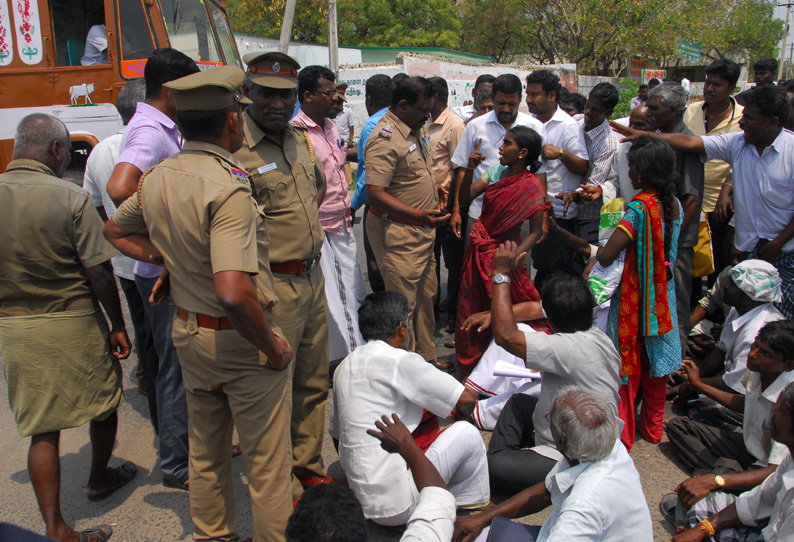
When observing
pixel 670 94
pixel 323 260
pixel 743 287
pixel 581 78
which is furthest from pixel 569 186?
pixel 581 78

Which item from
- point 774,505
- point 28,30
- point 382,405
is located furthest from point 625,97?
point 382,405

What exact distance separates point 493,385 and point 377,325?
1.32 m

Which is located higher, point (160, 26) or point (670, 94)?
point (160, 26)

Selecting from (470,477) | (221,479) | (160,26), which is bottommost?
(470,477)

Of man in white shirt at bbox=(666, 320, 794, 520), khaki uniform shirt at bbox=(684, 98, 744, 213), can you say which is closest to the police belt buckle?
man in white shirt at bbox=(666, 320, 794, 520)

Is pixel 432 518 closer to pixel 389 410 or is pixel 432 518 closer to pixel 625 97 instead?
pixel 389 410

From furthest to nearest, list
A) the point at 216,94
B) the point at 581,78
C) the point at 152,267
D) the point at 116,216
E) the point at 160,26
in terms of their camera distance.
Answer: the point at 581,78 < the point at 160,26 < the point at 152,267 < the point at 116,216 < the point at 216,94

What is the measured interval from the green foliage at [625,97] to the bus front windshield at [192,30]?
1708cm

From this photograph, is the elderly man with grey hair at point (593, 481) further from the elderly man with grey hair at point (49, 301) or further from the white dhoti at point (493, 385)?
the elderly man with grey hair at point (49, 301)

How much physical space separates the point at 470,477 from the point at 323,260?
178cm

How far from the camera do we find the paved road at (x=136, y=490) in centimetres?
283

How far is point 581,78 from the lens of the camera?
26.7m

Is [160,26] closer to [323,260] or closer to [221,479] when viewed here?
[323,260]

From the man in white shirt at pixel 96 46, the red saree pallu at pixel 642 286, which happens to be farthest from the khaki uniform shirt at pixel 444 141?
the man in white shirt at pixel 96 46
